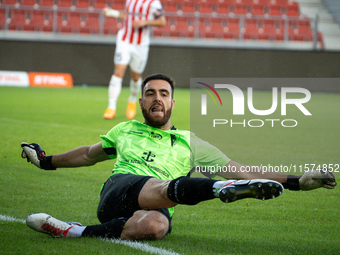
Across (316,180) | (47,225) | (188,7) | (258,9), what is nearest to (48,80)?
(188,7)

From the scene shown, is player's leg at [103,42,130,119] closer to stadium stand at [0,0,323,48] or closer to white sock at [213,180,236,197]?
white sock at [213,180,236,197]

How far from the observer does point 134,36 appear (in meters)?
10.2

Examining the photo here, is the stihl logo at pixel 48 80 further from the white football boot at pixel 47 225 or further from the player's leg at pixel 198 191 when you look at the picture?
the player's leg at pixel 198 191

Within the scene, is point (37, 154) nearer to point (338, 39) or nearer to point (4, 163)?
point (4, 163)

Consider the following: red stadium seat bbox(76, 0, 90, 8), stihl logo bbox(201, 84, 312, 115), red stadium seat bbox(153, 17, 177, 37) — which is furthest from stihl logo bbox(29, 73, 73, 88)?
stihl logo bbox(201, 84, 312, 115)

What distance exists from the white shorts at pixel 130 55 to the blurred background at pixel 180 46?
7.38m

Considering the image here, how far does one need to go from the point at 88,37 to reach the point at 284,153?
13.4 metres

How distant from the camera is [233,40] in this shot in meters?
19.1

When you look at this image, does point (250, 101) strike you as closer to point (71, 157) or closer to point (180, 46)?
point (71, 157)

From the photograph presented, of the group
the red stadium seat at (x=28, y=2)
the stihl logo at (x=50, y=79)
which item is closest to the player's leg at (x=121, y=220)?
the stihl logo at (x=50, y=79)

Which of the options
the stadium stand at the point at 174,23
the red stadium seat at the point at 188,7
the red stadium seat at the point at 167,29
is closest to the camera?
the stadium stand at the point at 174,23

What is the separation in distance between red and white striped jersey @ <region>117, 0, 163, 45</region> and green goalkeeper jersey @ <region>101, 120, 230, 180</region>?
22.3 feet

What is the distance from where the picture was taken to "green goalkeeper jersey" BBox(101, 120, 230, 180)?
11.4 feet

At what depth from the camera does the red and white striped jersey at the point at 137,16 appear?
33.4 feet
